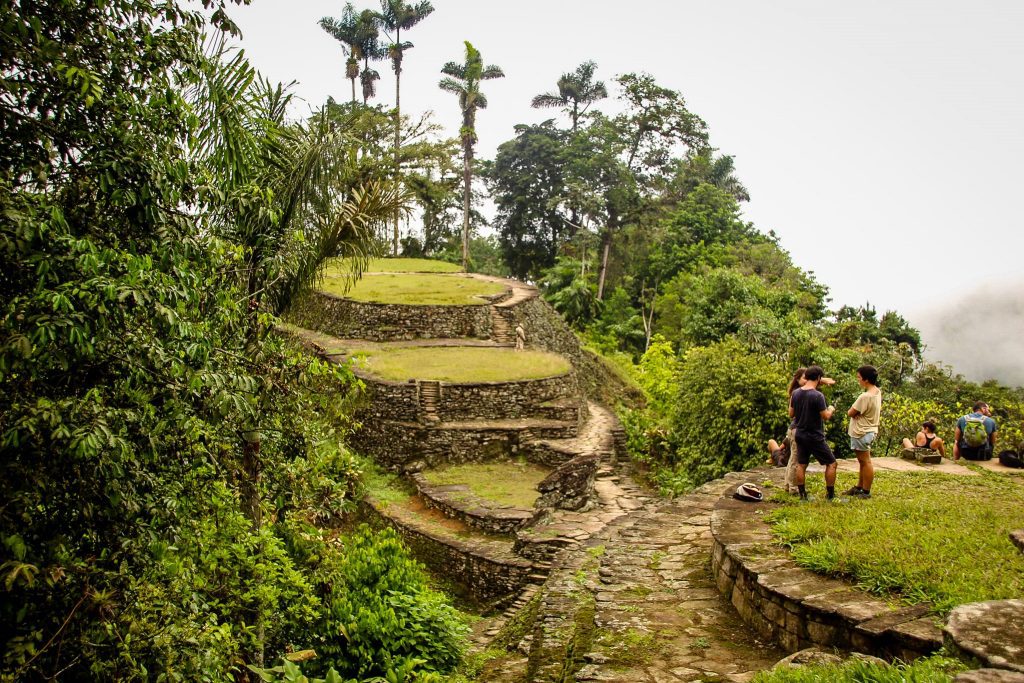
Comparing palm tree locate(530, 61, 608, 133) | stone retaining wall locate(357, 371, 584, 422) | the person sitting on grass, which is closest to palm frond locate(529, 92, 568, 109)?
palm tree locate(530, 61, 608, 133)

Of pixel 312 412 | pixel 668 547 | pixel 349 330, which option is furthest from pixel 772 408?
pixel 349 330

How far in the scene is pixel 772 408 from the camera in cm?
1080

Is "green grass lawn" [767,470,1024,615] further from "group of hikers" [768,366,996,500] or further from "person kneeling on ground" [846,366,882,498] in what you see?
"person kneeling on ground" [846,366,882,498]

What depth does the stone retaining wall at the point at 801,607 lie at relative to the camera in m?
3.89

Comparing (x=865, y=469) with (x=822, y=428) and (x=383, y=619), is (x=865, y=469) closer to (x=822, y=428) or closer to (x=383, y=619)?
(x=822, y=428)

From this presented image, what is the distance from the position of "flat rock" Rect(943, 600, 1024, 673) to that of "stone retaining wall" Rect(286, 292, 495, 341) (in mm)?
17841

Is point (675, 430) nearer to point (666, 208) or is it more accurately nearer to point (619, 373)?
point (619, 373)

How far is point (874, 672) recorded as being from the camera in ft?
10.9

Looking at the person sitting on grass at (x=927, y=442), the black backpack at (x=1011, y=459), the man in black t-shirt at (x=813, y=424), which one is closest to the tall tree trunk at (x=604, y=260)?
the person sitting on grass at (x=927, y=442)

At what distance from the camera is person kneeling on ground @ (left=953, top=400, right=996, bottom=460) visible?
28.6ft

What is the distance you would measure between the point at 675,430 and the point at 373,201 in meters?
7.75

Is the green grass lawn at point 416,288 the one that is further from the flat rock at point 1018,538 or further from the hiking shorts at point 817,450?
the flat rock at point 1018,538

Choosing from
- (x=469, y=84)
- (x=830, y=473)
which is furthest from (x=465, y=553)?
(x=469, y=84)

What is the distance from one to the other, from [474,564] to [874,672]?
7766 millimetres
